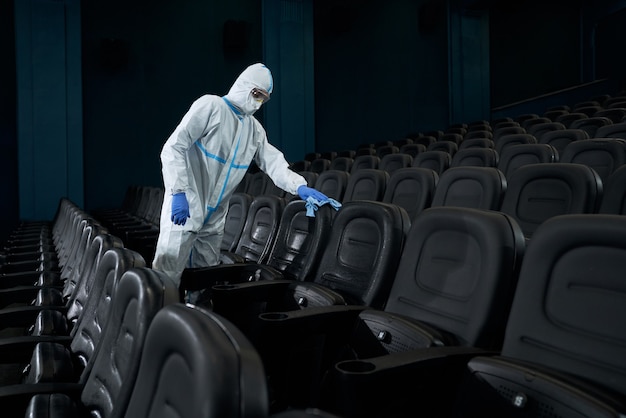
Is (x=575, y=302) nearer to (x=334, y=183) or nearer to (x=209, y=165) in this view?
(x=209, y=165)

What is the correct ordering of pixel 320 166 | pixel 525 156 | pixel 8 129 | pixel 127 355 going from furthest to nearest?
pixel 8 129 → pixel 320 166 → pixel 525 156 → pixel 127 355

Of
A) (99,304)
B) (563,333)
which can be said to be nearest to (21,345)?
(99,304)

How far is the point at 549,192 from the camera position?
92 centimetres

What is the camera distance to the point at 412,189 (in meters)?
1.25

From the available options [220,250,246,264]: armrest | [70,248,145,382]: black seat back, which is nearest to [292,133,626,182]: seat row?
[220,250,246,264]: armrest

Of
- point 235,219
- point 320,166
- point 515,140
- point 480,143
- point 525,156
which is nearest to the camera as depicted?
point 525,156

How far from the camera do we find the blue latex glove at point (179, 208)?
1.09 metres

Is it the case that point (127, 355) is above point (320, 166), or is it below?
below

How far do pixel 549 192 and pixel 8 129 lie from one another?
3.47 metres

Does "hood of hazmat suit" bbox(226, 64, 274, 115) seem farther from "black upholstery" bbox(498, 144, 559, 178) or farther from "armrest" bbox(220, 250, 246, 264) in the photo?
"black upholstery" bbox(498, 144, 559, 178)

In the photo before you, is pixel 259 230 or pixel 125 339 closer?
pixel 125 339

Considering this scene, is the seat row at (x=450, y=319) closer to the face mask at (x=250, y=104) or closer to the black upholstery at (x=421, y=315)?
the black upholstery at (x=421, y=315)

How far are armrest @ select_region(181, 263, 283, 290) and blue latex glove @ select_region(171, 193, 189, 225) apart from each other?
7.1 inches

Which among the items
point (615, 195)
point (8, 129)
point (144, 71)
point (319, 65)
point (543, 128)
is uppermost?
point (319, 65)
